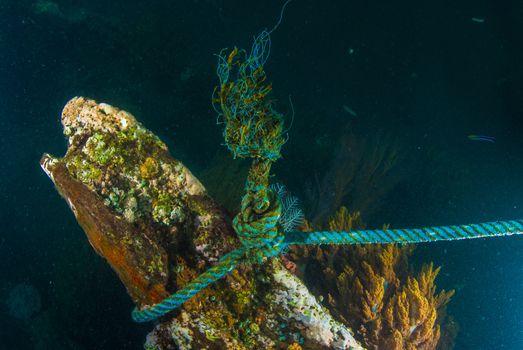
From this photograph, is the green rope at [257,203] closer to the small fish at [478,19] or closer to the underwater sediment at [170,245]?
the underwater sediment at [170,245]

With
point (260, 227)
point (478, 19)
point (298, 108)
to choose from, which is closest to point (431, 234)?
point (260, 227)

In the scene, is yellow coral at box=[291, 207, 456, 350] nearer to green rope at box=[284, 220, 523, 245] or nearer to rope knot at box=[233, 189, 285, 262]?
green rope at box=[284, 220, 523, 245]

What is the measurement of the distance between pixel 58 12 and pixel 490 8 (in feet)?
44.4

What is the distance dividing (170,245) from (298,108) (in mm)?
7865

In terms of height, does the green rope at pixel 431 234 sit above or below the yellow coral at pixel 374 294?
above

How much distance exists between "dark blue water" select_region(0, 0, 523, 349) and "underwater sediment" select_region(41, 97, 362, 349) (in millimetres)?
3060

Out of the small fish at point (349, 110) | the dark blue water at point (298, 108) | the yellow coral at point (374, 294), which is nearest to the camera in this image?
the yellow coral at point (374, 294)

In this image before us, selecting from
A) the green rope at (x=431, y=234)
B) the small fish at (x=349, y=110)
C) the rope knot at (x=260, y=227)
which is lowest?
the small fish at (x=349, y=110)

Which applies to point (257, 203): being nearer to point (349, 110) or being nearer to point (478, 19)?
point (349, 110)

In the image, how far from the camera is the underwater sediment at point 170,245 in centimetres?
234

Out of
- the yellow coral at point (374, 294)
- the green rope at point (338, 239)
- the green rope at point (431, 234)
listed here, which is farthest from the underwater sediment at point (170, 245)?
the yellow coral at point (374, 294)

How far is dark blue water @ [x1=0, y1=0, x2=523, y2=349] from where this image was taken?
7.41 metres

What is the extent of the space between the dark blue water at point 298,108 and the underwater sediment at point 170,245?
10.0 ft

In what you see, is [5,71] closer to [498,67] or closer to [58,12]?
[58,12]
